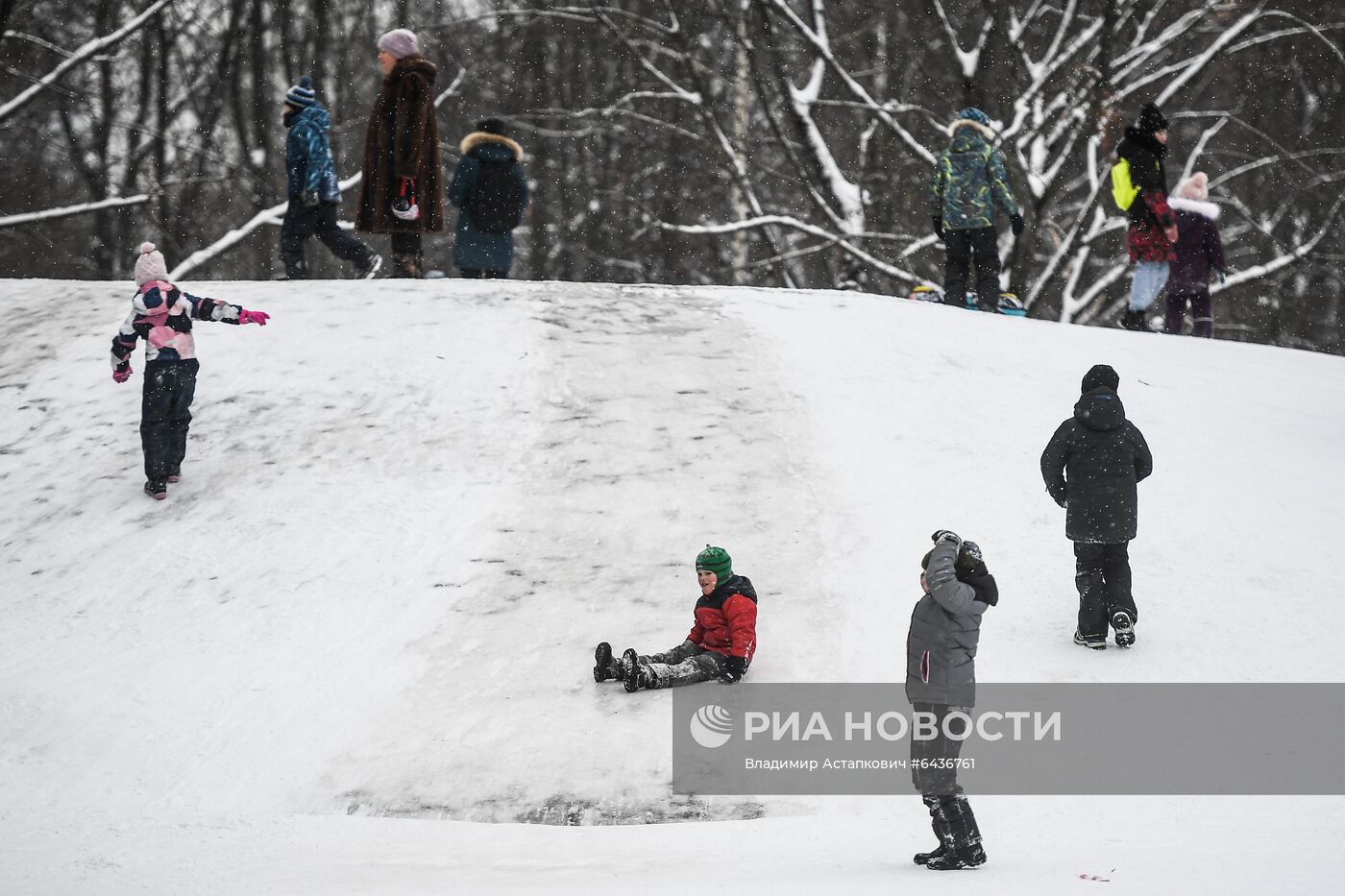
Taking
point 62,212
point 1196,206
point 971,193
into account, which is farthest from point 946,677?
point 62,212

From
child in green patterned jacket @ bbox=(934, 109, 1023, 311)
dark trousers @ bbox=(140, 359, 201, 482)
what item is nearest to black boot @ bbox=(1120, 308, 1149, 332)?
child in green patterned jacket @ bbox=(934, 109, 1023, 311)

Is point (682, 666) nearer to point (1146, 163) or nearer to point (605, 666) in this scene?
point (605, 666)

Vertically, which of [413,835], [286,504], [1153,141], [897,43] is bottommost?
[413,835]

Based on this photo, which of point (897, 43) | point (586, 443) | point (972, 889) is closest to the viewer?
point (972, 889)

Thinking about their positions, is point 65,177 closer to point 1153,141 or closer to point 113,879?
point 1153,141

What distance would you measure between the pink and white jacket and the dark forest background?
865 cm

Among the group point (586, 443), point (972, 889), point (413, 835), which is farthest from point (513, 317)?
point (972, 889)

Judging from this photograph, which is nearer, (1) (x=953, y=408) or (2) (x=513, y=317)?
(1) (x=953, y=408)

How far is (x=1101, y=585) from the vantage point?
6.56m

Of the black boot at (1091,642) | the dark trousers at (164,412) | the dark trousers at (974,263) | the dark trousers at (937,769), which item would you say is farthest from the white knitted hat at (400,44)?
the dark trousers at (937,769)

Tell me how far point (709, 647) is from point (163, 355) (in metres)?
3.76

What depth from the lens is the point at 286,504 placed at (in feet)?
26.0

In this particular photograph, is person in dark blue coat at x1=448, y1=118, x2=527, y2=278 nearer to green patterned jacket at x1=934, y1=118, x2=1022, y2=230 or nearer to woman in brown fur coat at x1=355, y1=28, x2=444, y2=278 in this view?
woman in brown fur coat at x1=355, y1=28, x2=444, y2=278

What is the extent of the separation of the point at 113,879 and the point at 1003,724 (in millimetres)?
3632
